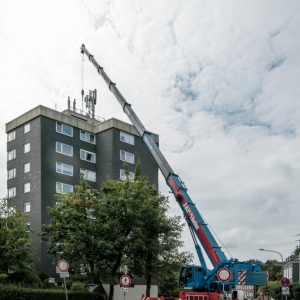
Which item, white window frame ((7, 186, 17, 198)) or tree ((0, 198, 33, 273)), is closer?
tree ((0, 198, 33, 273))

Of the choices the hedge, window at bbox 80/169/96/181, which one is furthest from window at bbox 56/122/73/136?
the hedge

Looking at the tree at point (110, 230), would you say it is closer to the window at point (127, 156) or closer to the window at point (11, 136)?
the window at point (127, 156)

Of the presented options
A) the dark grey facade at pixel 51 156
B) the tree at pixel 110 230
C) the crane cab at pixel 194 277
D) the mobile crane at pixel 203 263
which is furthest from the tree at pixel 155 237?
Answer: the dark grey facade at pixel 51 156

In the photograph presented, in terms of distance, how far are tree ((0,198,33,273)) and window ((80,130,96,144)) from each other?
60.8 feet

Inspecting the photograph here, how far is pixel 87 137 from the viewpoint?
57188 millimetres

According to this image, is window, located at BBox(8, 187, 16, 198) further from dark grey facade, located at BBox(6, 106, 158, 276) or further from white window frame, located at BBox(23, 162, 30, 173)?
white window frame, located at BBox(23, 162, 30, 173)

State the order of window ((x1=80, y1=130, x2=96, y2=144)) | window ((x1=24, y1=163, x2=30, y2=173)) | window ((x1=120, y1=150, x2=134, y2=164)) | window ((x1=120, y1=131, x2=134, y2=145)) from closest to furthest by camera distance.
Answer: window ((x1=24, y1=163, x2=30, y2=173))
window ((x1=80, y1=130, x2=96, y2=144))
window ((x1=120, y1=150, x2=134, y2=164))
window ((x1=120, y1=131, x2=134, y2=145))

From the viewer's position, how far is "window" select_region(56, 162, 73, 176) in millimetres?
52031

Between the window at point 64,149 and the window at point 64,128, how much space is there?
1.50 meters

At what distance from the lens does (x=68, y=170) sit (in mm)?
53250

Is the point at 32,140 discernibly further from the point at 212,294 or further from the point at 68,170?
the point at 212,294

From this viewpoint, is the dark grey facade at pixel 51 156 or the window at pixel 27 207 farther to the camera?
the window at pixel 27 207

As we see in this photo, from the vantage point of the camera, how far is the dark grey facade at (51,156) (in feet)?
163

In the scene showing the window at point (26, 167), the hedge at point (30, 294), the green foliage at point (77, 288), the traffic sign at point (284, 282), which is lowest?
the green foliage at point (77, 288)
